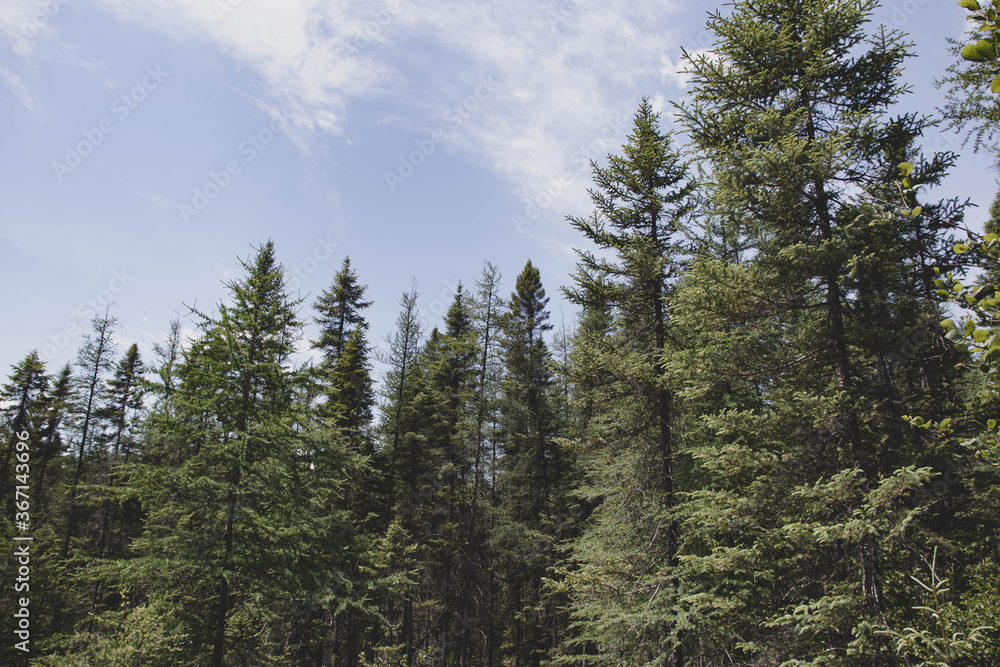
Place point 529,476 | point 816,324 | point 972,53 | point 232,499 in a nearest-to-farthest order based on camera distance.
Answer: point 972,53 < point 816,324 < point 232,499 < point 529,476

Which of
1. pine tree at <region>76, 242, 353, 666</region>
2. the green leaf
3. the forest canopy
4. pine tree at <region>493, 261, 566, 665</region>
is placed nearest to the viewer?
the green leaf

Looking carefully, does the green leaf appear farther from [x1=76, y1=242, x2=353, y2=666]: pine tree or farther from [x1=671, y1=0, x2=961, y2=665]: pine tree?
[x1=76, y1=242, x2=353, y2=666]: pine tree

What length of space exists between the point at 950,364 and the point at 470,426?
1482cm

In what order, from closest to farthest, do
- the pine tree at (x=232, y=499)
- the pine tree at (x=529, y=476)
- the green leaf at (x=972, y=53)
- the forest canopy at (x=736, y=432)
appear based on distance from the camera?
the green leaf at (x=972, y=53) < the forest canopy at (x=736, y=432) < the pine tree at (x=232, y=499) < the pine tree at (x=529, y=476)

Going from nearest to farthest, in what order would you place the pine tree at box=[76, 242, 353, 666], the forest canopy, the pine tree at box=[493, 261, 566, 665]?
the forest canopy, the pine tree at box=[76, 242, 353, 666], the pine tree at box=[493, 261, 566, 665]

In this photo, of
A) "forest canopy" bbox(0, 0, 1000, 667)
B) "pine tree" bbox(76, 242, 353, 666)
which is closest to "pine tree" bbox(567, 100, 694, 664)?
"forest canopy" bbox(0, 0, 1000, 667)

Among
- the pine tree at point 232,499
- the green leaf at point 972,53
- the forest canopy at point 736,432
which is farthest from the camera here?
the pine tree at point 232,499

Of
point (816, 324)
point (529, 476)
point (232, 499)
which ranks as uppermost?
point (816, 324)

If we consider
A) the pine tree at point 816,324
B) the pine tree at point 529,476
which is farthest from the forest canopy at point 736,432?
the pine tree at point 529,476

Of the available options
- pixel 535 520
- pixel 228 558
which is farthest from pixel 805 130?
pixel 535 520

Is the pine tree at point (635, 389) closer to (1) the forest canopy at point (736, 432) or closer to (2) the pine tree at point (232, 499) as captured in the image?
(1) the forest canopy at point (736, 432)

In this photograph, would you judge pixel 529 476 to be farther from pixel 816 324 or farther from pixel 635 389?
pixel 816 324

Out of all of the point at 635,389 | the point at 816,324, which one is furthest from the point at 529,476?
the point at 816,324

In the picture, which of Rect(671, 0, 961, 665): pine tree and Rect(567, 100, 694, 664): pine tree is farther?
Rect(567, 100, 694, 664): pine tree
